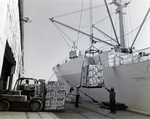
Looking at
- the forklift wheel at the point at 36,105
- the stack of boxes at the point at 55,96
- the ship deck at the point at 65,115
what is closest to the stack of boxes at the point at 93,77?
the stack of boxes at the point at 55,96

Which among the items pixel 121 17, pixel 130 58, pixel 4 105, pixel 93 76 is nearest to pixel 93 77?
pixel 93 76

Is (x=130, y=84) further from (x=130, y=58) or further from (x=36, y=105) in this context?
(x=36, y=105)

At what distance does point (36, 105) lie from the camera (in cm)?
744

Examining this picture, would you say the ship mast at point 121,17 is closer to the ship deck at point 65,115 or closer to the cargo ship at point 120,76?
the cargo ship at point 120,76

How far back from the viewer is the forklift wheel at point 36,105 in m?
7.36

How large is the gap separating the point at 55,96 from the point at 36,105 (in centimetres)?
106

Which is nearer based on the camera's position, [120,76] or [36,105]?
[36,105]

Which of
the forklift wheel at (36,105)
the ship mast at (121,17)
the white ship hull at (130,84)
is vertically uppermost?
the ship mast at (121,17)

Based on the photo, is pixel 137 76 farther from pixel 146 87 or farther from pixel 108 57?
pixel 108 57

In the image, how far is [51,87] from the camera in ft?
25.9

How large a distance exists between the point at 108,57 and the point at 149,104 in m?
4.87

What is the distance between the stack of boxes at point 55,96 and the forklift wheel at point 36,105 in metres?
0.32

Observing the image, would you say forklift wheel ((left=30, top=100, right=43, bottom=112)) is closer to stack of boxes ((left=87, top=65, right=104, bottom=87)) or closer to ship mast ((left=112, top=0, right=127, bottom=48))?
stack of boxes ((left=87, top=65, right=104, bottom=87))

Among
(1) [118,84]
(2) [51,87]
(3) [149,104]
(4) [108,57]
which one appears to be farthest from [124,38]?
(2) [51,87]
